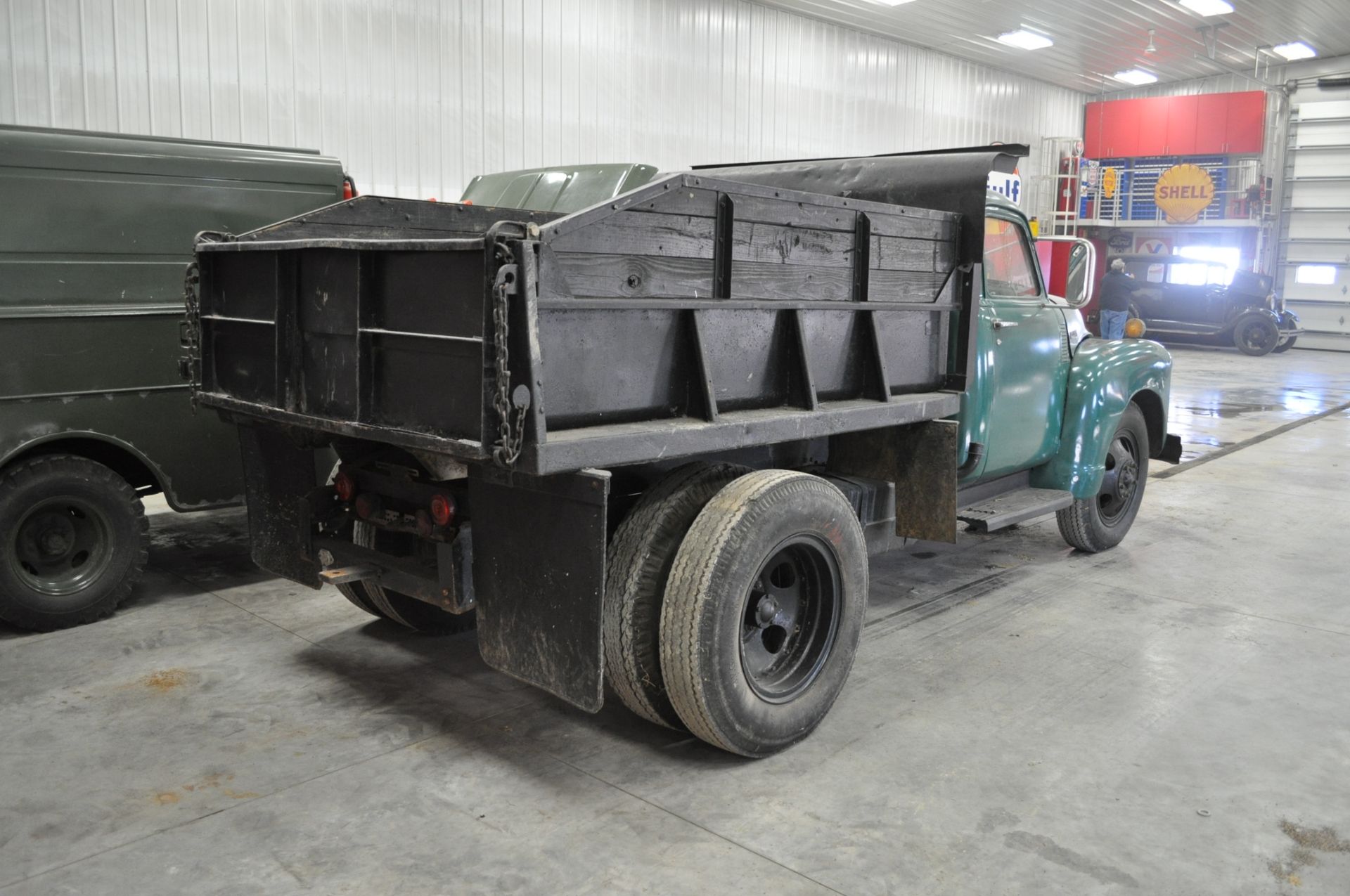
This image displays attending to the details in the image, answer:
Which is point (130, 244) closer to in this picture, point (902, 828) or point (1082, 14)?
point (902, 828)

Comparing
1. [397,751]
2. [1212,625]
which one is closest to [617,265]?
[397,751]

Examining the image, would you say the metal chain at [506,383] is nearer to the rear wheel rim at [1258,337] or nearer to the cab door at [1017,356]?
the cab door at [1017,356]

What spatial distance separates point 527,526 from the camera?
3236 millimetres

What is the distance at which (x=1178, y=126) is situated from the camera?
23.2m

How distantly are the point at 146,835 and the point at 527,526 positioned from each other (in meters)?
1.35

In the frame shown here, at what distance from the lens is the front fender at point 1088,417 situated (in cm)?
579

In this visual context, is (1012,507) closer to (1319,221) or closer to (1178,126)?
(1178,126)

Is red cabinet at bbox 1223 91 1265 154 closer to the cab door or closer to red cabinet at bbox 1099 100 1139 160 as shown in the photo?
red cabinet at bbox 1099 100 1139 160

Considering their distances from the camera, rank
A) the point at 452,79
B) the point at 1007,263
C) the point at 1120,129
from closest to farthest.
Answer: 1. the point at 1007,263
2. the point at 452,79
3. the point at 1120,129

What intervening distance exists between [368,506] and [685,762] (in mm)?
1474

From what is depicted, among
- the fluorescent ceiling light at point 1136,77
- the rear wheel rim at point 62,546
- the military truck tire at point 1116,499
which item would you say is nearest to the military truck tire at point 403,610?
the rear wheel rim at point 62,546

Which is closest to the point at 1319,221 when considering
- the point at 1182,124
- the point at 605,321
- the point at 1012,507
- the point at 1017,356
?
the point at 1182,124

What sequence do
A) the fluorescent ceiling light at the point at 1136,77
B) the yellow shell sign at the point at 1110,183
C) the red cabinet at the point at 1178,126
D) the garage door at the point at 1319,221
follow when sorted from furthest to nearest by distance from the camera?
the yellow shell sign at the point at 1110,183
the fluorescent ceiling light at the point at 1136,77
the red cabinet at the point at 1178,126
the garage door at the point at 1319,221

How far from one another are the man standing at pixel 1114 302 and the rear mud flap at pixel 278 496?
16389mm
